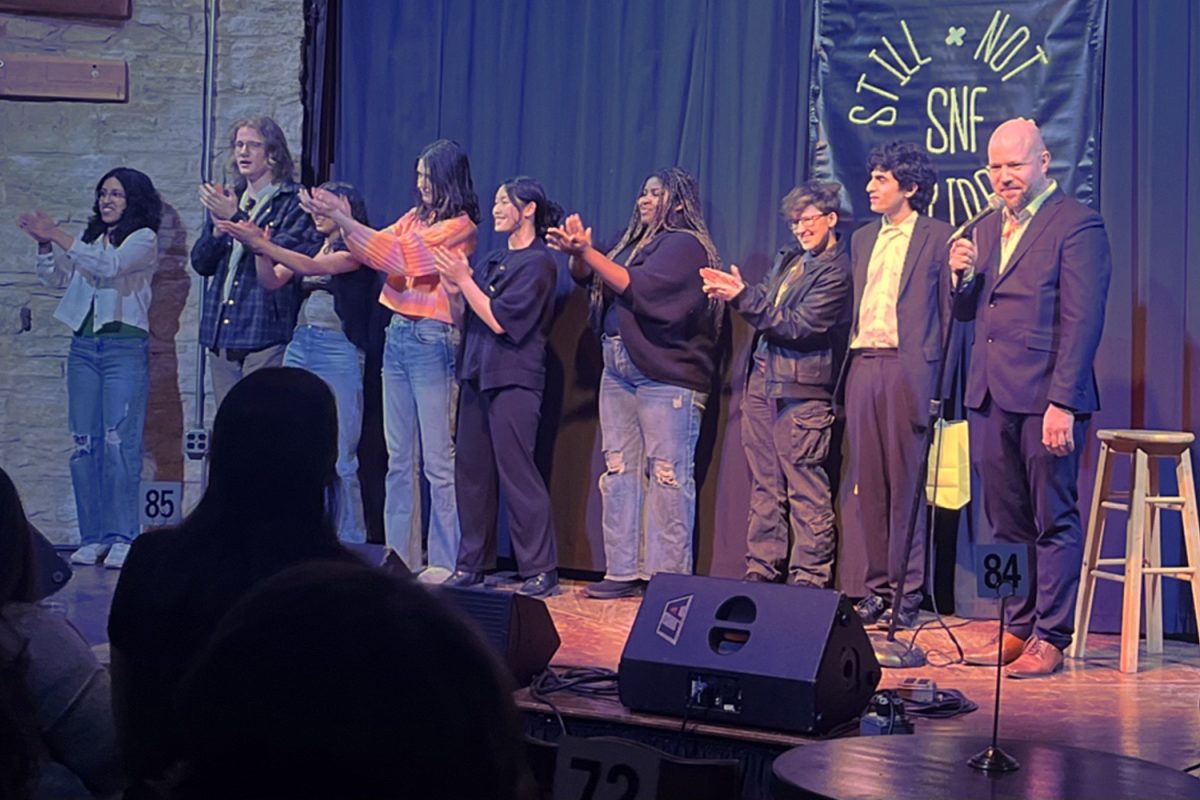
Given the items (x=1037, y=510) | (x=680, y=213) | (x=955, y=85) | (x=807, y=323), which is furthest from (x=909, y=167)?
(x=1037, y=510)

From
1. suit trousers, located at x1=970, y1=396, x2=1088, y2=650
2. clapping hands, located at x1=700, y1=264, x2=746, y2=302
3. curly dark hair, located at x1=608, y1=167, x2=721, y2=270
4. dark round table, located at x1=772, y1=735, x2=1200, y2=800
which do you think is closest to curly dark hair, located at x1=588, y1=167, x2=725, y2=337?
curly dark hair, located at x1=608, y1=167, x2=721, y2=270

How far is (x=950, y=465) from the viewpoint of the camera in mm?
5422

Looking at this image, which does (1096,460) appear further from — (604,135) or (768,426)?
(604,135)

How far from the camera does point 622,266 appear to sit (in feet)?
19.1

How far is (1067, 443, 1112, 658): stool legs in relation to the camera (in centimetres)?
498

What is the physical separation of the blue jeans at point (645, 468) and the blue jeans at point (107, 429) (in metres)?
2.03

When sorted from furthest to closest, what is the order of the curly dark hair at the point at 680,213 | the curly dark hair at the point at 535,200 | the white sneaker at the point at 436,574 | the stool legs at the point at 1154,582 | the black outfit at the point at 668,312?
1. the white sneaker at the point at 436,574
2. the curly dark hair at the point at 535,200
3. the curly dark hair at the point at 680,213
4. the black outfit at the point at 668,312
5. the stool legs at the point at 1154,582

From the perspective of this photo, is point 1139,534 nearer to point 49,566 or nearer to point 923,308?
point 923,308

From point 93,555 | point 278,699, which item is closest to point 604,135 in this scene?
point 93,555

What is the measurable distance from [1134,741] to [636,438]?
101 inches

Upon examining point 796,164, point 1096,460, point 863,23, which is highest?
point 863,23

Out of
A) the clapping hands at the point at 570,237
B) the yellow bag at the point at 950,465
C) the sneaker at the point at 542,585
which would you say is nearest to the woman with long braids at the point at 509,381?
the sneaker at the point at 542,585

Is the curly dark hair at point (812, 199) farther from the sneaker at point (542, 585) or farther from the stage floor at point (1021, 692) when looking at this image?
the sneaker at point (542, 585)

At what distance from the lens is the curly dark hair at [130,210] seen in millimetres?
6426
